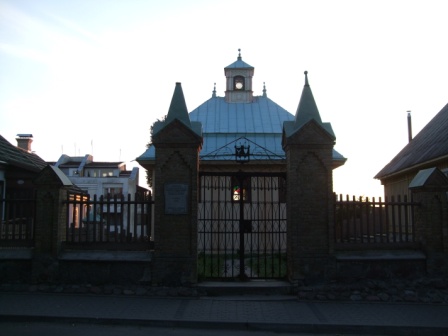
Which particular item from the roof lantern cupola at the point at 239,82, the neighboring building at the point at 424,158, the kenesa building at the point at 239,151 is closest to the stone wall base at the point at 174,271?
the kenesa building at the point at 239,151

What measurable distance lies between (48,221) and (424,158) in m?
13.8

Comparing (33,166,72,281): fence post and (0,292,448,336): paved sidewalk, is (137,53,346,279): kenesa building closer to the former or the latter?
(33,166,72,281): fence post

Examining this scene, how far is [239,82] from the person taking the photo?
26125mm

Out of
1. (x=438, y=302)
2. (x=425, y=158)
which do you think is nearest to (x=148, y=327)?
(x=438, y=302)

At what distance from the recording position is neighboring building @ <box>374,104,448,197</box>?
1614 centimetres

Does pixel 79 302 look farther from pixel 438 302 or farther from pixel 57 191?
pixel 438 302

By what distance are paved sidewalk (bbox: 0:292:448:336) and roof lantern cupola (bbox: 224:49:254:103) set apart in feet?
59.1

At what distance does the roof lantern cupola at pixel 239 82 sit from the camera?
84.1 ft

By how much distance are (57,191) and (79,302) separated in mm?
2519

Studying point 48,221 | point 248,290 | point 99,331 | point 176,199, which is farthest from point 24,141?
point 99,331

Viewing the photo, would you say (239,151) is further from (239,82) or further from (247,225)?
(239,82)

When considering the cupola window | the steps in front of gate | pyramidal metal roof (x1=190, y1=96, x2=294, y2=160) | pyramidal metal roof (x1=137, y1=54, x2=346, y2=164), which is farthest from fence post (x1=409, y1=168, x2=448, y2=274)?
the cupola window

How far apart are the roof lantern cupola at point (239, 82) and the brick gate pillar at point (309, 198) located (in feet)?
52.8

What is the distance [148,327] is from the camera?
23.7 feet
